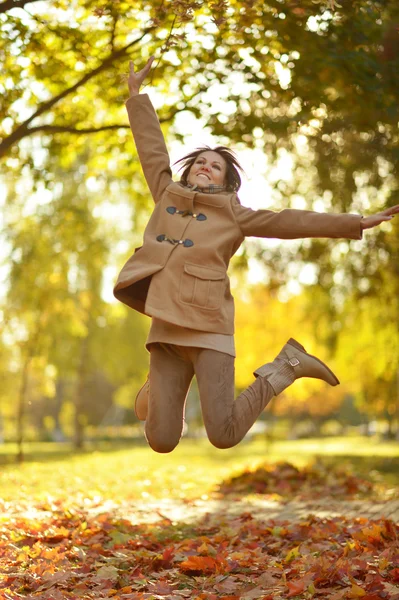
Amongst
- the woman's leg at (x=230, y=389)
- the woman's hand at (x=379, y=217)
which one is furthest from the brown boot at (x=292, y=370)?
the woman's hand at (x=379, y=217)

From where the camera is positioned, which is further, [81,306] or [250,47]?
[81,306]

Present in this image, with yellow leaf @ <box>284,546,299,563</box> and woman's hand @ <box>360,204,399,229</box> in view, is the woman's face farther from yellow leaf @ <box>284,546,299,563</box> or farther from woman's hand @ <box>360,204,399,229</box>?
yellow leaf @ <box>284,546,299,563</box>

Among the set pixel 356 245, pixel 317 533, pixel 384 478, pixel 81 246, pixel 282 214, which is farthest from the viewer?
pixel 81 246

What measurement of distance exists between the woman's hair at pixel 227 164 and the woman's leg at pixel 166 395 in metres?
1.20

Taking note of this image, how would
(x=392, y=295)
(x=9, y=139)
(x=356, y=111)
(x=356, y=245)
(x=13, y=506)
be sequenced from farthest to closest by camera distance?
(x=392, y=295)
(x=356, y=245)
(x=356, y=111)
(x=9, y=139)
(x=13, y=506)

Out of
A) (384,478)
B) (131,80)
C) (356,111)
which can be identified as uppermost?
(356,111)

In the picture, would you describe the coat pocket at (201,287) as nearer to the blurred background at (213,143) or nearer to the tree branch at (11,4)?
the blurred background at (213,143)

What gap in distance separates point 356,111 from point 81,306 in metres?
13.1

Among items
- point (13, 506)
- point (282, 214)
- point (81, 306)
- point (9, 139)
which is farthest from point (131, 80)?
point (81, 306)

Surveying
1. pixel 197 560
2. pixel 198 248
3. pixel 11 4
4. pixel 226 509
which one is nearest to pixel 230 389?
pixel 198 248

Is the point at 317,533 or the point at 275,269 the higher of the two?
the point at 275,269

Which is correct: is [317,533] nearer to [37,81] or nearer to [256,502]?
[256,502]

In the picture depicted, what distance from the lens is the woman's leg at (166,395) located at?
4805 millimetres

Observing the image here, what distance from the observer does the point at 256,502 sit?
8562 millimetres
